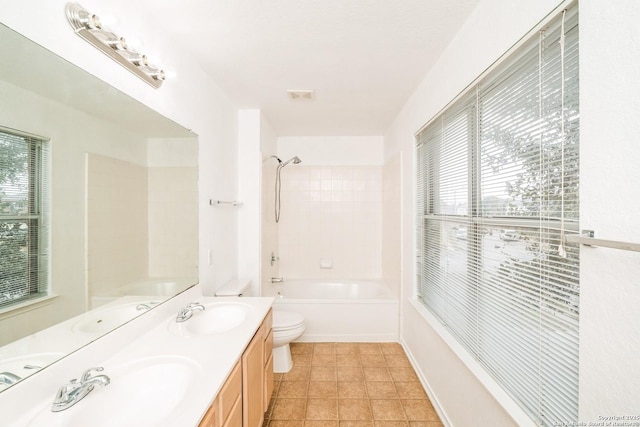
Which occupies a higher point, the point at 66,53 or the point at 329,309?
the point at 66,53

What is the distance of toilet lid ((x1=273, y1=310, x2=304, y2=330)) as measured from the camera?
7.41 feet

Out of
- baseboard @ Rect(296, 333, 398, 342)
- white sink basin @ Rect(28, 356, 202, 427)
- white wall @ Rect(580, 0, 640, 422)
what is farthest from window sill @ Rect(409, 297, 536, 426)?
white sink basin @ Rect(28, 356, 202, 427)

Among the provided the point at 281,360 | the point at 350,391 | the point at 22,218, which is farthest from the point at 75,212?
the point at 350,391

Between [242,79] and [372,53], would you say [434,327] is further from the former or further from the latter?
[242,79]

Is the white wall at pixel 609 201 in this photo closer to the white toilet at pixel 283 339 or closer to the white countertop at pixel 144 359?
the white countertop at pixel 144 359

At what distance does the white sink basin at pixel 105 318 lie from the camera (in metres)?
0.98

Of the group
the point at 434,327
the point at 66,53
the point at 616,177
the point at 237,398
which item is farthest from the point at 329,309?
the point at 66,53

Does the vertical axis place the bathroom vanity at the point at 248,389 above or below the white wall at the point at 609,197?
below

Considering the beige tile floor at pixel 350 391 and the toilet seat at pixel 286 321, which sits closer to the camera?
the beige tile floor at pixel 350 391

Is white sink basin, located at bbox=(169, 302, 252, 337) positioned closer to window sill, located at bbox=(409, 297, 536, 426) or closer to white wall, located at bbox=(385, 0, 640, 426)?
window sill, located at bbox=(409, 297, 536, 426)

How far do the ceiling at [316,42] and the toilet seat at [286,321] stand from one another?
203 centimetres

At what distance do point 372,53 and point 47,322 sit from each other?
6.67 ft

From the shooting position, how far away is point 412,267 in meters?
2.35

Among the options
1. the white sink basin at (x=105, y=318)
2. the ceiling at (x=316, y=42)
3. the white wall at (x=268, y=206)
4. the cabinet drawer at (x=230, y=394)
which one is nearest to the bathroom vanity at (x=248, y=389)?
the cabinet drawer at (x=230, y=394)
